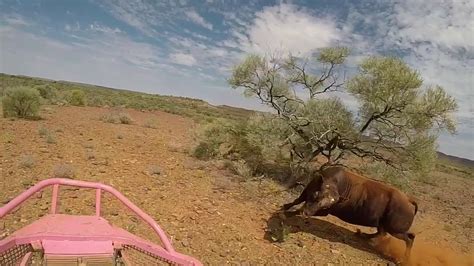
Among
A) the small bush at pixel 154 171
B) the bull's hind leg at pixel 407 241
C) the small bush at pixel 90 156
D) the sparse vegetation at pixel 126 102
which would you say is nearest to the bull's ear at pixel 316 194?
the bull's hind leg at pixel 407 241

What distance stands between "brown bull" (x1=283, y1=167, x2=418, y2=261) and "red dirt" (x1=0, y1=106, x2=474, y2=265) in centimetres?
44

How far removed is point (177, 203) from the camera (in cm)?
730

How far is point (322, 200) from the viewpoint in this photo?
284 inches

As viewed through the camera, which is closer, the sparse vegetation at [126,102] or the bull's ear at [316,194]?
the bull's ear at [316,194]

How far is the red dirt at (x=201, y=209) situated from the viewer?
20.0 feet

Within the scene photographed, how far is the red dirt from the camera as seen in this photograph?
6.11 m

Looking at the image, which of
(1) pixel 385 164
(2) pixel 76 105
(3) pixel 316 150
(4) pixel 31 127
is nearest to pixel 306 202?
(3) pixel 316 150

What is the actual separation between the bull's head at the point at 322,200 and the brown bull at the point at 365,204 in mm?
33

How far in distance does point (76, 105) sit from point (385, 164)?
23031 millimetres

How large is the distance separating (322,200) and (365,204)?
0.98 meters

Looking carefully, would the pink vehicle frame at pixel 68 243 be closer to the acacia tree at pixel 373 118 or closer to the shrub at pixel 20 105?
the acacia tree at pixel 373 118

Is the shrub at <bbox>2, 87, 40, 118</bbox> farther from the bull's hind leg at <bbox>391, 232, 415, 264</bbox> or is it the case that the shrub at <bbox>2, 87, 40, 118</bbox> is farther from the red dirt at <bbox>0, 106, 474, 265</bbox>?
the bull's hind leg at <bbox>391, 232, 415, 264</bbox>

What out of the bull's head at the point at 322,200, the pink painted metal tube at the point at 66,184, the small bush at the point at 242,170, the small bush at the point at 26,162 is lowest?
the small bush at the point at 26,162

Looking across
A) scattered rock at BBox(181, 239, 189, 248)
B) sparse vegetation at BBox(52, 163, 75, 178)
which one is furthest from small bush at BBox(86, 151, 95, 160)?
scattered rock at BBox(181, 239, 189, 248)
